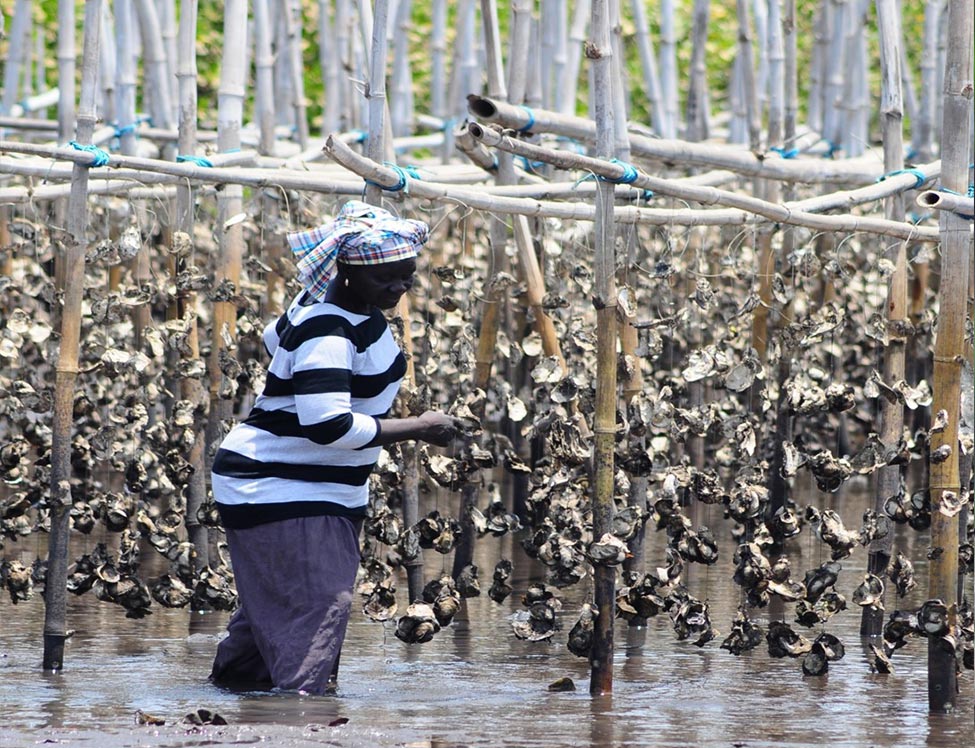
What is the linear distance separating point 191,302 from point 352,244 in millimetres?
1856

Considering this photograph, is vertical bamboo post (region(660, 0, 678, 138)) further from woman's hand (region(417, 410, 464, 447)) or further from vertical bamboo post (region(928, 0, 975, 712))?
woman's hand (region(417, 410, 464, 447))

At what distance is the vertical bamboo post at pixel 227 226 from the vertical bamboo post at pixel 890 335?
2245 mm

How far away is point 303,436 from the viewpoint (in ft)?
15.0

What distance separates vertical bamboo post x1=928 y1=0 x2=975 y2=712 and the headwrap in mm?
1436

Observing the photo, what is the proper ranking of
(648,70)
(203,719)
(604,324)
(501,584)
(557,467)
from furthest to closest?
(648,70), (501,584), (557,467), (604,324), (203,719)

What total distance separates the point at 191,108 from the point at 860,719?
3.17 meters

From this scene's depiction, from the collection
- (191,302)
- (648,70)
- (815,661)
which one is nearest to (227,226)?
(191,302)

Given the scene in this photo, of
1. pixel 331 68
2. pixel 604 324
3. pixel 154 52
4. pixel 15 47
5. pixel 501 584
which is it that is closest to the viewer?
pixel 604 324

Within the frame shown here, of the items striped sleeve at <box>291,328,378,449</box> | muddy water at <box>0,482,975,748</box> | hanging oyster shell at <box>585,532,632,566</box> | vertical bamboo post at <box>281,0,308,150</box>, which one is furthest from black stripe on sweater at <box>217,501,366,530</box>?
vertical bamboo post at <box>281,0,308,150</box>

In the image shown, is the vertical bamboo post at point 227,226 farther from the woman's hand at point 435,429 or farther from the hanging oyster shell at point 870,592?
the hanging oyster shell at point 870,592

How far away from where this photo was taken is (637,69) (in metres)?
20.6

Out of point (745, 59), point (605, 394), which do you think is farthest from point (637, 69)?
point (605, 394)

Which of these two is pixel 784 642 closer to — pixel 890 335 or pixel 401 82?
pixel 890 335

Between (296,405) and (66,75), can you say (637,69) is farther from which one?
(296,405)
